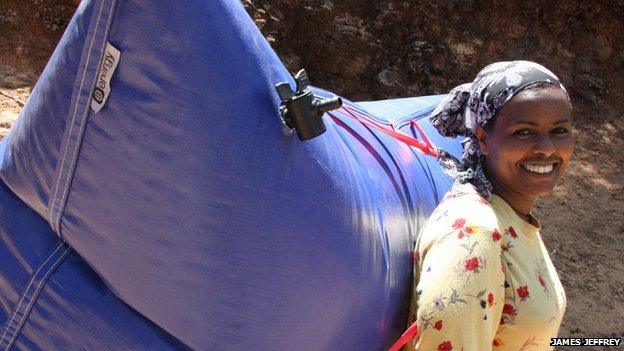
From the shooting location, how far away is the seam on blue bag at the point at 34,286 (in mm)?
1451

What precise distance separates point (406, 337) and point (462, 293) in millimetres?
173

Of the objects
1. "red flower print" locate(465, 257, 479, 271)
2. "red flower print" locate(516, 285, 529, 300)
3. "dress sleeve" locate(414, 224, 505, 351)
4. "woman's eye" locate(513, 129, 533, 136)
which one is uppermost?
"woman's eye" locate(513, 129, 533, 136)

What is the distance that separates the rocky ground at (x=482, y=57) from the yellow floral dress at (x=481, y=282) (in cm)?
230

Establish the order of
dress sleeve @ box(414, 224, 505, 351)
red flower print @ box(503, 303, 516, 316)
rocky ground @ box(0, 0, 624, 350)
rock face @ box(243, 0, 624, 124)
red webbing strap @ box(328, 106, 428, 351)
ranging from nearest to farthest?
dress sleeve @ box(414, 224, 505, 351) → red flower print @ box(503, 303, 516, 316) → red webbing strap @ box(328, 106, 428, 351) → rocky ground @ box(0, 0, 624, 350) → rock face @ box(243, 0, 624, 124)

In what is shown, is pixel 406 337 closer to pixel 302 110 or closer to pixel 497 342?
pixel 497 342

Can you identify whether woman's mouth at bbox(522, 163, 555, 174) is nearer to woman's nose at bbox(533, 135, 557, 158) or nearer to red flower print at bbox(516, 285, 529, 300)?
woman's nose at bbox(533, 135, 557, 158)

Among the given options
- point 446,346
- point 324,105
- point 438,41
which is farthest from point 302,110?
point 438,41

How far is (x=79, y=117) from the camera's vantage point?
132 cm

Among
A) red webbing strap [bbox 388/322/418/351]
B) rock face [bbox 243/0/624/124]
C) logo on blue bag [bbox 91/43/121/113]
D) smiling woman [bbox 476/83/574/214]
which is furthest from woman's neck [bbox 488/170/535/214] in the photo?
rock face [bbox 243/0/624/124]

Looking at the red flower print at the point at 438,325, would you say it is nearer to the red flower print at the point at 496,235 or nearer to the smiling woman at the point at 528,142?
the red flower print at the point at 496,235

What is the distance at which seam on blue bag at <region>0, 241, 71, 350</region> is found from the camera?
4.76 feet

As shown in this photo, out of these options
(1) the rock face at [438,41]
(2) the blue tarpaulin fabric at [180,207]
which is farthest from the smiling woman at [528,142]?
(1) the rock face at [438,41]

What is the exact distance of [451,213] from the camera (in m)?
1.53

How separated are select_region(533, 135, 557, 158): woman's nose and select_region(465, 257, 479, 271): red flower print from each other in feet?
1.15
